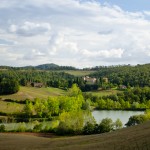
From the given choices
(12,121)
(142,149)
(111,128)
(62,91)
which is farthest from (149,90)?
(142,149)

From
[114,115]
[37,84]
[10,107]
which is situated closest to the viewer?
[114,115]

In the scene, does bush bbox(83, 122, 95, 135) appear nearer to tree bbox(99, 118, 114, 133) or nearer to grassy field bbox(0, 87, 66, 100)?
tree bbox(99, 118, 114, 133)

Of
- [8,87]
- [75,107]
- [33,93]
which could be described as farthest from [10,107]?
[33,93]

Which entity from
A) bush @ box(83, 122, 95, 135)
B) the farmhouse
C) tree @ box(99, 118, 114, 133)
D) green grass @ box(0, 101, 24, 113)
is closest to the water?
green grass @ box(0, 101, 24, 113)

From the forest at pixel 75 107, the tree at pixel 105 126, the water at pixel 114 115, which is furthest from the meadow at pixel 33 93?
the tree at pixel 105 126

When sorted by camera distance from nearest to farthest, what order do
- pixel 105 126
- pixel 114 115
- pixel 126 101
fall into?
1. pixel 105 126
2. pixel 114 115
3. pixel 126 101

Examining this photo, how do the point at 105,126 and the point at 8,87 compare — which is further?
the point at 8,87

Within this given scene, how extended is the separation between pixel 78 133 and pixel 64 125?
3.14m

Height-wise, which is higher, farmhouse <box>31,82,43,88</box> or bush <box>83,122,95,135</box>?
farmhouse <box>31,82,43,88</box>

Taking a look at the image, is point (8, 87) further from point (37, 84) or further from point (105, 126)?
point (105, 126)

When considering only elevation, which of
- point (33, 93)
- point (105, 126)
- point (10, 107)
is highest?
point (33, 93)

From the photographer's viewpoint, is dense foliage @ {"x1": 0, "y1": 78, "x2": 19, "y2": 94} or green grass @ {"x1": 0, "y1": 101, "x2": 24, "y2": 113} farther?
dense foliage @ {"x1": 0, "y1": 78, "x2": 19, "y2": 94}

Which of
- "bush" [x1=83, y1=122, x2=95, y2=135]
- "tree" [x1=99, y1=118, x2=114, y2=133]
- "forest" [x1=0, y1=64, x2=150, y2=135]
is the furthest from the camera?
"forest" [x1=0, y1=64, x2=150, y2=135]

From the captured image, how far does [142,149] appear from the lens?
82.7 ft
